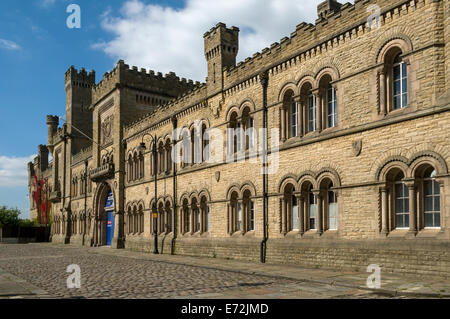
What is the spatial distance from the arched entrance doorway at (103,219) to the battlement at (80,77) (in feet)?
71.0

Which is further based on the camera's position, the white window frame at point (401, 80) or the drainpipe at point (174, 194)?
the drainpipe at point (174, 194)

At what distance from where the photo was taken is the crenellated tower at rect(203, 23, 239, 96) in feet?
84.4

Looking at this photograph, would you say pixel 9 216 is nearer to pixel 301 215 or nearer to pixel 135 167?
pixel 135 167

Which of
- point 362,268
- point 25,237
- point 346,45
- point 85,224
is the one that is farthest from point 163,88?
point 25,237

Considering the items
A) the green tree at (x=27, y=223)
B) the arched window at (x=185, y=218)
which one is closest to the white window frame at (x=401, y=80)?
the arched window at (x=185, y=218)

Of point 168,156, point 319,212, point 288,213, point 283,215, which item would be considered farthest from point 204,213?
point 319,212

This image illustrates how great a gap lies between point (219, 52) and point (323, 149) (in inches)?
393

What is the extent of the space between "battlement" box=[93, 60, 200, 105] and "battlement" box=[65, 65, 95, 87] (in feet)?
64.3

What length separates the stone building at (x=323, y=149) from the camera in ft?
48.0

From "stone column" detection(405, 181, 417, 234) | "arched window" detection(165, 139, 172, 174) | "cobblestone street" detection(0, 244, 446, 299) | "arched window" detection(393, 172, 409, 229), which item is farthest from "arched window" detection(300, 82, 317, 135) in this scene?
"arched window" detection(165, 139, 172, 174)

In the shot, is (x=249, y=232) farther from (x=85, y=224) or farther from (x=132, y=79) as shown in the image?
(x=85, y=224)

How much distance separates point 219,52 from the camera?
84.7 feet

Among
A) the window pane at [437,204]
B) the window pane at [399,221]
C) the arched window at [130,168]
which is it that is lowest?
the window pane at [399,221]

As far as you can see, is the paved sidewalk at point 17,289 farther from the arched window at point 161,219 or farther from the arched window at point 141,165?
the arched window at point 141,165
